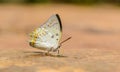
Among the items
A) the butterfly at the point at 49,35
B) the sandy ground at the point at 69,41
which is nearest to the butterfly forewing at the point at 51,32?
the butterfly at the point at 49,35

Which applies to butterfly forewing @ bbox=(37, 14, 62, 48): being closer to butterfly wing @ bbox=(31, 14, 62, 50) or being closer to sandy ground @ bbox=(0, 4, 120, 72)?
butterfly wing @ bbox=(31, 14, 62, 50)

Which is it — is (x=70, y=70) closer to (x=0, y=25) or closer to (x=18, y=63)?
(x=18, y=63)

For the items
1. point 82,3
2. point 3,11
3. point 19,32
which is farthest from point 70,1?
point 19,32

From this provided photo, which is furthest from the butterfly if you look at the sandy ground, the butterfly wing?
the sandy ground

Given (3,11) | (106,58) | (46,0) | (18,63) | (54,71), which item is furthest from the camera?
(46,0)

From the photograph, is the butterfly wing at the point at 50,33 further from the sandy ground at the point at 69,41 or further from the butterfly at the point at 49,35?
the sandy ground at the point at 69,41

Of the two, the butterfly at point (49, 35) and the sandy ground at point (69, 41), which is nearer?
the sandy ground at point (69, 41)
